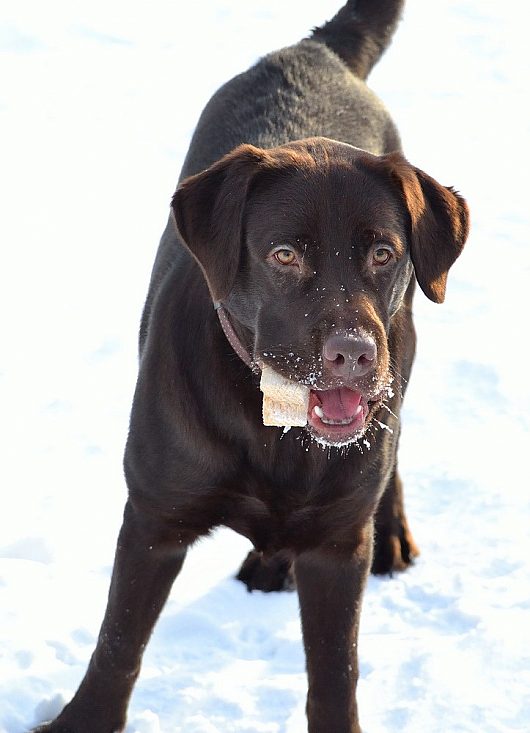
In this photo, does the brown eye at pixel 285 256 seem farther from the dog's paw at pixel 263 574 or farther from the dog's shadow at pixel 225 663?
the dog's paw at pixel 263 574

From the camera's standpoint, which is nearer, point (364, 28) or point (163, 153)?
point (364, 28)

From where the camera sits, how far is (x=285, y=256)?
2.84m

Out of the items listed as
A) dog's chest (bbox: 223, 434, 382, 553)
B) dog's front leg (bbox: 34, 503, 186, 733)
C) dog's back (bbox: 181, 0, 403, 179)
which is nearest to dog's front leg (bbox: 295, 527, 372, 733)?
dog's chest (bbox: 223, 434, 382, 553)

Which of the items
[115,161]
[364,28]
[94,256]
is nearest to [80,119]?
[115,161]

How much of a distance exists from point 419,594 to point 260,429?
135 centimetres

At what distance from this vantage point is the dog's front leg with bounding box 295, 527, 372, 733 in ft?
11.0

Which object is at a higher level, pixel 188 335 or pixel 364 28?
pixel 364 28

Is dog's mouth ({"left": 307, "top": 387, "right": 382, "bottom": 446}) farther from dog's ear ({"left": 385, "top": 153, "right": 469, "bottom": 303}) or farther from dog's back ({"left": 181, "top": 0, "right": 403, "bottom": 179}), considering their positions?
dog's back ({"left": 181, "top": 0, "right": 403, "bottom": 179})

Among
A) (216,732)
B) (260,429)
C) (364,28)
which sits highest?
(364,28)

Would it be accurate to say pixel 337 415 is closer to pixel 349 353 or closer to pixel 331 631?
pixel 349 353

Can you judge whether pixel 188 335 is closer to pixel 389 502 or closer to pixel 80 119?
pixel 389 502

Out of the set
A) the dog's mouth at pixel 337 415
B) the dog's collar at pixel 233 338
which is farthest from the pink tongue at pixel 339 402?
the dog's collar at pixel 233 338

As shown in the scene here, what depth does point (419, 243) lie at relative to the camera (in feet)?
9.93

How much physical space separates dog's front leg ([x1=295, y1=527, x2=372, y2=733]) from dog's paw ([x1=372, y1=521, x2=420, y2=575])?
90 centimetres
